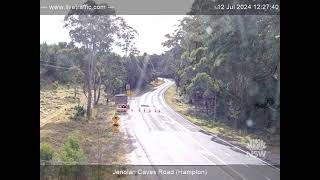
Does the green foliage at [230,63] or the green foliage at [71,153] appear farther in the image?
the green foliage at [230,63]

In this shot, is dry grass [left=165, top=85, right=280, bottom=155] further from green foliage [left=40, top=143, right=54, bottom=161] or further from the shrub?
green foliage [left=40, top=143, right=54, bottom=161]

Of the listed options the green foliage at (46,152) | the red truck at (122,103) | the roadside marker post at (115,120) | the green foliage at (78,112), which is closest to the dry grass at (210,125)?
the red truck at (122,103)

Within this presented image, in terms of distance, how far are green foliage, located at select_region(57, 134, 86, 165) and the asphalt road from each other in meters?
0.39

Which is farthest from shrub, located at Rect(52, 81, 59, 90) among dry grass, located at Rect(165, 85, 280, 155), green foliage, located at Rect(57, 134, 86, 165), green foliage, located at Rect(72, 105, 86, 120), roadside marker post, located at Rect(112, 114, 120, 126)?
dry grass, located at Rect(165, 85, 280, 155)

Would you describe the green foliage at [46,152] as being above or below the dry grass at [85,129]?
below

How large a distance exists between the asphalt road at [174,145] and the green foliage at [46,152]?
24.0 inches

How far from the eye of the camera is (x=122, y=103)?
4.59 metres

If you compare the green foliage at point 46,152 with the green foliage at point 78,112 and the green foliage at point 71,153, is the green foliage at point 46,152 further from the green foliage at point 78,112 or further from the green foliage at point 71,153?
the green foliage at point 78,112

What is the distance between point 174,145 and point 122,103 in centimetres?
55

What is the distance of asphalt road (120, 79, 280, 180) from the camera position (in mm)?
4492

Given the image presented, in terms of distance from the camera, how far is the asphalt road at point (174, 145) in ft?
14.7

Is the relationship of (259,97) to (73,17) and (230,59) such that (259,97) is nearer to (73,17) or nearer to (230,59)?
(230,59)

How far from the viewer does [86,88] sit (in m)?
4.62

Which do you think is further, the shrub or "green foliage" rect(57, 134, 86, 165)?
the shrub
